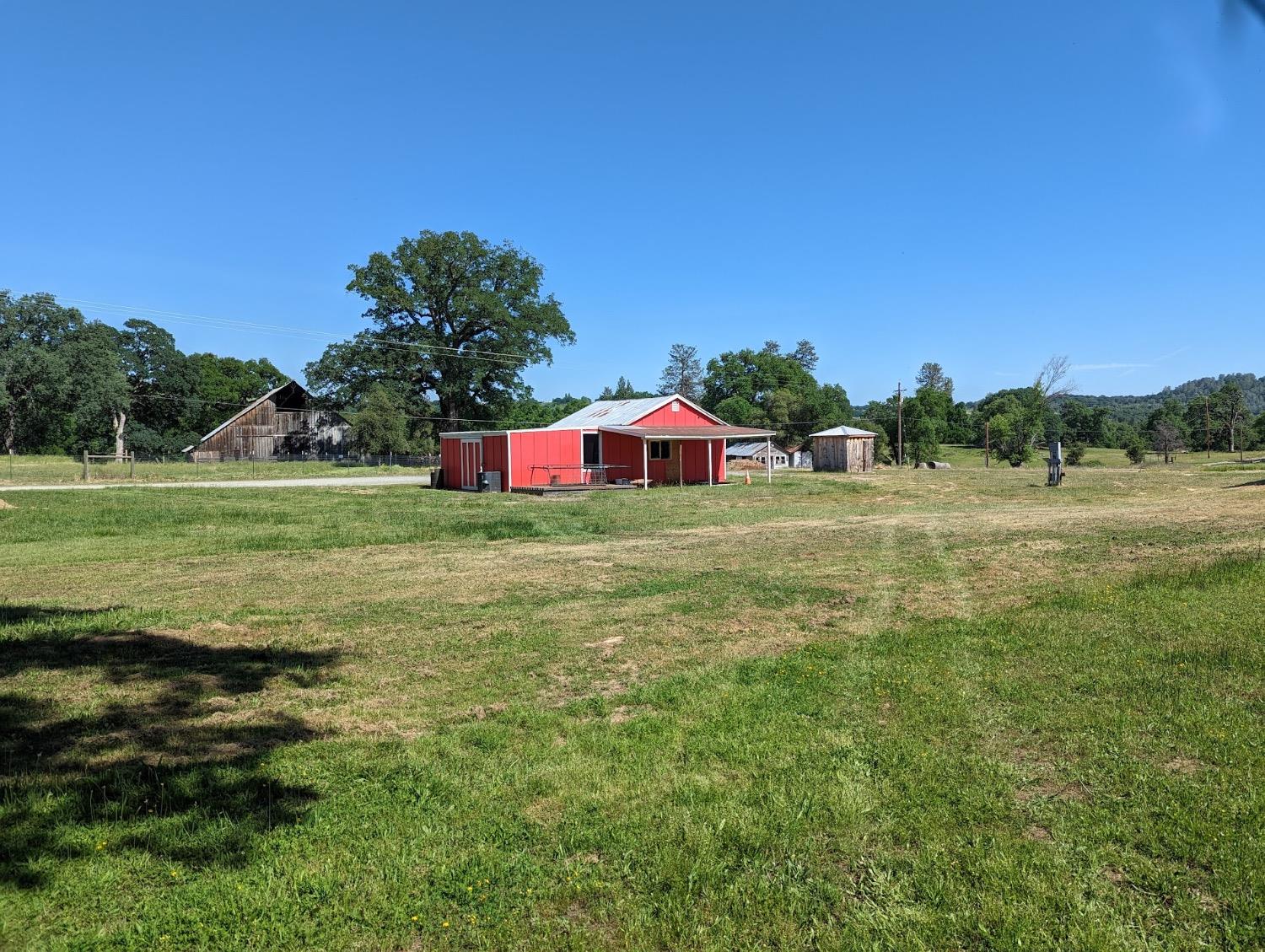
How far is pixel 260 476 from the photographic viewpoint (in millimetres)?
43375

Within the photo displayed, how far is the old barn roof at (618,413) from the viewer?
1352 inches

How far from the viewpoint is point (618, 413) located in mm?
36438

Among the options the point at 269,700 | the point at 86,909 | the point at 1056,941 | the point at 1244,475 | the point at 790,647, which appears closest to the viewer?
the point at 1056,941

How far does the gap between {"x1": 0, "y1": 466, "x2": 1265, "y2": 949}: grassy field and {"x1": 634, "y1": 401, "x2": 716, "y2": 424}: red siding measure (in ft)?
80.8

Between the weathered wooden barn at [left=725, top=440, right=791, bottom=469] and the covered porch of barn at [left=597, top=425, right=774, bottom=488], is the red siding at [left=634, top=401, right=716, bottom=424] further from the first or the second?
the weathered wooden barn at [left=725, top=440, right=791, bottom=469]

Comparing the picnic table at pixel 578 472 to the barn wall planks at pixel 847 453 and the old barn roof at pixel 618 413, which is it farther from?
the barn wall planks at pixel 847 453

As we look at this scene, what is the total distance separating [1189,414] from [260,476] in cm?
8618

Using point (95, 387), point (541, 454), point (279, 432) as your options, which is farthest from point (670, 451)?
point (95, 387)

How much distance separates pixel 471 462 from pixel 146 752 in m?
28.8

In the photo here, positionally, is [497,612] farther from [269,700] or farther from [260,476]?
[260,476]

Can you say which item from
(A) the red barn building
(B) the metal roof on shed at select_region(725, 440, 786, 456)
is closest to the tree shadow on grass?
(A) the red barn building

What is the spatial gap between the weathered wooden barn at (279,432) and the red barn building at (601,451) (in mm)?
34062

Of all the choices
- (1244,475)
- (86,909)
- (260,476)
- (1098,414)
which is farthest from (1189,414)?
(86,909)

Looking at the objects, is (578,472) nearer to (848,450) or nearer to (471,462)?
(471,462)
